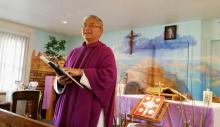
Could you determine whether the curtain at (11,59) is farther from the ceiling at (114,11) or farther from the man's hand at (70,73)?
the man's hand at (70,73)

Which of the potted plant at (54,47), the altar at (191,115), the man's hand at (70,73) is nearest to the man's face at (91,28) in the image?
the man's hand at (70,73)

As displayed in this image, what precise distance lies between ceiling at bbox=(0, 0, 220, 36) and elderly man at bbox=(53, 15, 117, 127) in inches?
73.0

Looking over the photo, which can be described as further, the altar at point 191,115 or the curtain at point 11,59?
the curtain at point 11,59

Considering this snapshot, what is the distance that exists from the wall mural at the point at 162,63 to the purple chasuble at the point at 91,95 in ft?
8.69

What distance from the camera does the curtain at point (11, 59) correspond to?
4.70 m

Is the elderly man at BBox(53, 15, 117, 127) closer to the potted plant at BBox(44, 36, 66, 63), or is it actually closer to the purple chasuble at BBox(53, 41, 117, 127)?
the purple chasuble at BBox(53, 41, 117, 127)

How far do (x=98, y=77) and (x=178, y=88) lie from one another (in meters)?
2.89

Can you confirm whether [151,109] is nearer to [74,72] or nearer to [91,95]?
[91,95]

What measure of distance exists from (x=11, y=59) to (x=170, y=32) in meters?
3.44

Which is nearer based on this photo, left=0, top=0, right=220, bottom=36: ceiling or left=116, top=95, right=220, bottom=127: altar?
left=116, top=95, right=220, bottom=127: altar

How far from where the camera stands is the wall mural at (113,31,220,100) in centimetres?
377

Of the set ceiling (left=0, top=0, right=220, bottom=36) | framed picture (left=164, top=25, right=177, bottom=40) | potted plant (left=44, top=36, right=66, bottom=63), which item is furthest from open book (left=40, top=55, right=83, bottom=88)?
potted plant (left=44, top=36, right=66, bottom=63)

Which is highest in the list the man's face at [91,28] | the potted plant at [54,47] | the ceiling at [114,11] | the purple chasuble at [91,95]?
the ceiling at [114,11]

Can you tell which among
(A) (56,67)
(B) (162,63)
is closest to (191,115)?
(A) (56,67)
